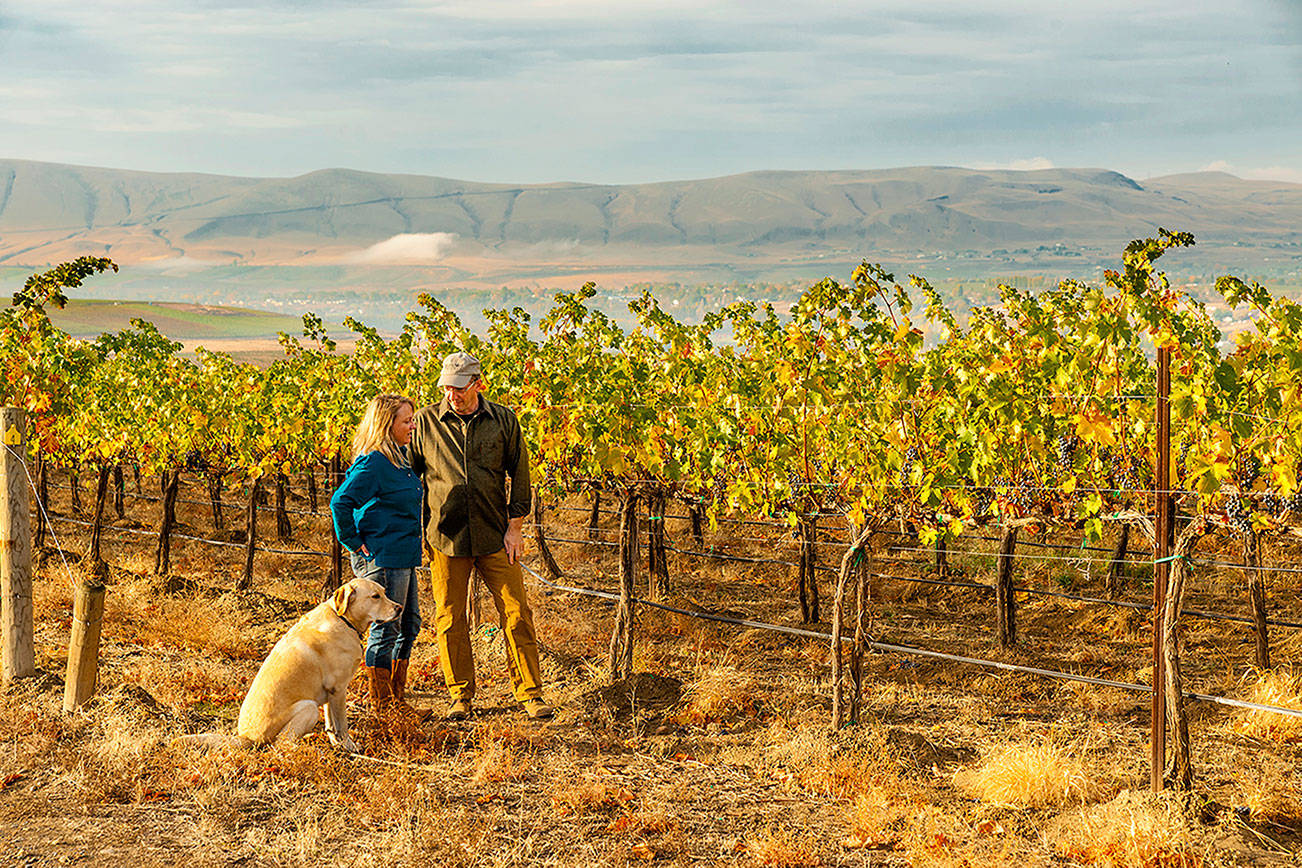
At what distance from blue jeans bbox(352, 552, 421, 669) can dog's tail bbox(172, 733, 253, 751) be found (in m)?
0.78

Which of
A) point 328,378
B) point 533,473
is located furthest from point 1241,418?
point 328,378

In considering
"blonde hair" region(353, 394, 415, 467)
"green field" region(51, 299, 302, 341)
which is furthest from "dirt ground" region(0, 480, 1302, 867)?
"green field" region(51, 299, 302, 341)

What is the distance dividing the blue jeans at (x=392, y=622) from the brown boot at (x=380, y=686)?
0.03 meters

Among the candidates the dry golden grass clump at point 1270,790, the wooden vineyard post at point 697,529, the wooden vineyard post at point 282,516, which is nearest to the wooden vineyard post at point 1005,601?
the dry golden grass clump at point 1270,790

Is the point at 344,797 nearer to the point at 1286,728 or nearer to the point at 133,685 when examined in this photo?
the point at 133,685

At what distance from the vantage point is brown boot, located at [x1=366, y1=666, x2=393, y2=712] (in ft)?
20.0

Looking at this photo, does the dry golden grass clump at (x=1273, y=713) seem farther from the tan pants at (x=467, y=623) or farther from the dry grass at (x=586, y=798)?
the tan pants at (x=467, y=623)

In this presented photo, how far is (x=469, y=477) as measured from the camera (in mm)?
6129

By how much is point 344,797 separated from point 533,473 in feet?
14.5

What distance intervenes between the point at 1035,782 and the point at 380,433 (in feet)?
12.6

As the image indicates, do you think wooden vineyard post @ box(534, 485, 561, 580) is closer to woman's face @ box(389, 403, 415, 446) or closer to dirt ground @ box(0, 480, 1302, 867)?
dirt ground @ box(0, 480, 1302, 867)

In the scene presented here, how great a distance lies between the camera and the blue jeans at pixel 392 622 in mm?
5973

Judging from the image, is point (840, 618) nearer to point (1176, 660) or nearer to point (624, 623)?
point (624, 623)

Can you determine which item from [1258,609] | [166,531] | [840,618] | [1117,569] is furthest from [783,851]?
[166,531]
